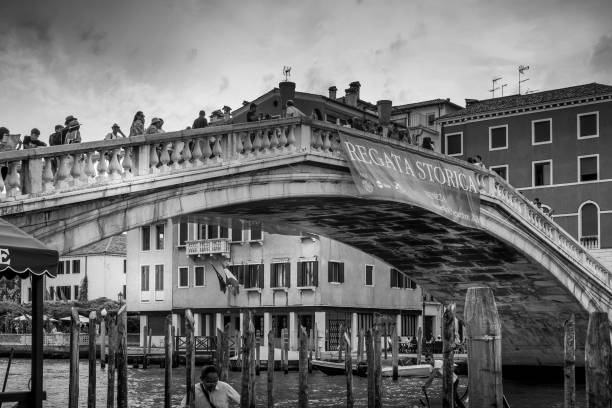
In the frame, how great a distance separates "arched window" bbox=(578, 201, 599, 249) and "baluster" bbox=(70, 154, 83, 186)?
19.1 m

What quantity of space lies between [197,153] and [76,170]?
1.94 metres

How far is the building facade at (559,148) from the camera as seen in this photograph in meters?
26.6

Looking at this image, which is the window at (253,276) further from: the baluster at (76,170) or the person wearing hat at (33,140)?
the baluster at (76,170)

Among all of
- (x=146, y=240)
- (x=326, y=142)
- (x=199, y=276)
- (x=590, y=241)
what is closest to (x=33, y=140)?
(x=326, y=142)

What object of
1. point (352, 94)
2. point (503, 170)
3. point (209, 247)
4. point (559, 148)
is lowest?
point (209, 247)

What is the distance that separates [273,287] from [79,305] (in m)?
11.1

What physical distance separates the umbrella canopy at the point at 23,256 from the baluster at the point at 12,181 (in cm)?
220

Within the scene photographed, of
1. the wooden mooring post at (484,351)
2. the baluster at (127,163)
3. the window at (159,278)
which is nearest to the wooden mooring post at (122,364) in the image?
the baluster at (127,163)

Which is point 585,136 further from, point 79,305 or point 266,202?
point 79,305

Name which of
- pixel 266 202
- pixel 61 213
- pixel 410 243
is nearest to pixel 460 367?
pixel 410 243

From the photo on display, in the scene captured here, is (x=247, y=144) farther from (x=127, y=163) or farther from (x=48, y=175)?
(x=48, y=175)

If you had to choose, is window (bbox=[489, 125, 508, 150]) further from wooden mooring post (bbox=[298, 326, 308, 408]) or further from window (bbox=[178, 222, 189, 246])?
wooden mooring post (bbox=[298, 326, 308, 408])

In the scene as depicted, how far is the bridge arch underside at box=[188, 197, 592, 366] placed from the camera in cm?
1581

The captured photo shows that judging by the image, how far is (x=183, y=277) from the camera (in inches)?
1238
